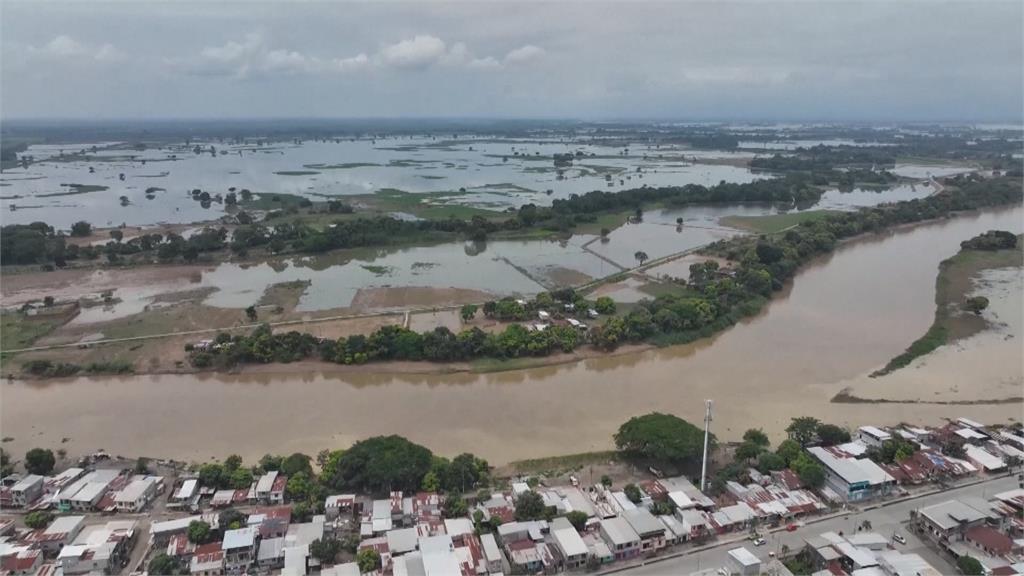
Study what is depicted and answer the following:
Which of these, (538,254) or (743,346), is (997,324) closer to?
(743,346)

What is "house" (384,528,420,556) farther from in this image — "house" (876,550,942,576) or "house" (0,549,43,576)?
"house" (876,550,942,576)

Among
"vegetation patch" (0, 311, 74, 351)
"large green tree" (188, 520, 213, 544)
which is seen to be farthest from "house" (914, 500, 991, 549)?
"vegetation patch" (0, 311, 74, 351)

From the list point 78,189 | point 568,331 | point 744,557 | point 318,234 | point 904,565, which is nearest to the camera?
point 904,565

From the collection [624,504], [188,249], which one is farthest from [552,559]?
[188,249]

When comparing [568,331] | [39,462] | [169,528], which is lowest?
[169,528]

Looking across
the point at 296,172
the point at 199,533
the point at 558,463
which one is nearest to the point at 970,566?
the point at 558,463

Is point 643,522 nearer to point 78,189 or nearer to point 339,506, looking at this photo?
point 339,506

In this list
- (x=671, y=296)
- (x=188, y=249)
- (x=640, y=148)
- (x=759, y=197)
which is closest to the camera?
(x=671, y=296)

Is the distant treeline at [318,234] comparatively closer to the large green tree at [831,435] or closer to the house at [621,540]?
the large green tree at [831,435]
